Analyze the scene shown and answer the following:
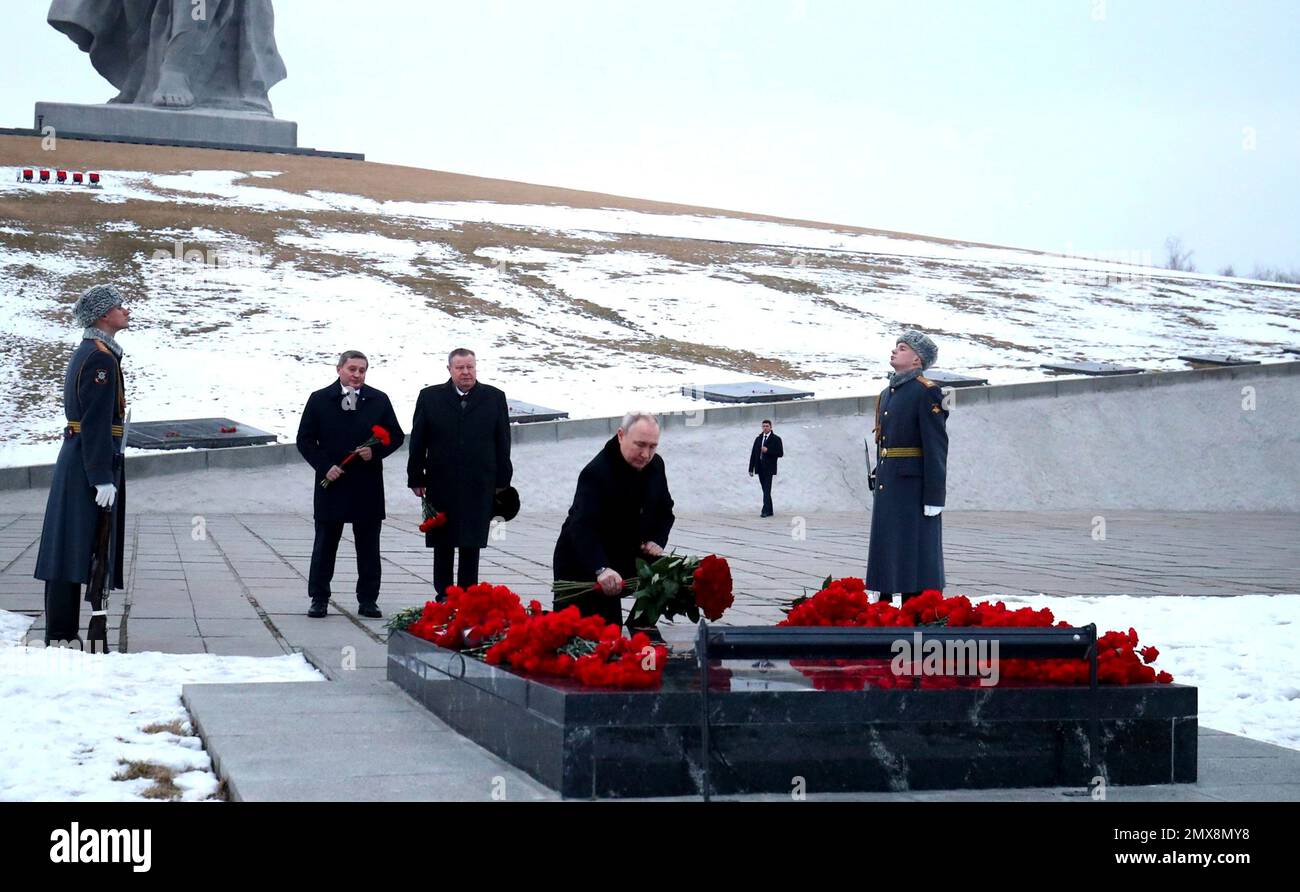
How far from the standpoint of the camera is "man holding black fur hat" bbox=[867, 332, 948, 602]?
832cm

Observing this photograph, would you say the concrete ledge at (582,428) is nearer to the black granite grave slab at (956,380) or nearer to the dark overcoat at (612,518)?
the black granite grave slab at (956,380)

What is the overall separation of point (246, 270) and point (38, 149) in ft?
54.6

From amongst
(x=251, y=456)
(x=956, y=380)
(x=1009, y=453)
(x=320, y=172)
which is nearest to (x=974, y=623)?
(x=251, y=456)

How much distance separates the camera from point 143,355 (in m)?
23.0

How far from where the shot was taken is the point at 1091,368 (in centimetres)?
2598

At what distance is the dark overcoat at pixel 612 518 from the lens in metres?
6.14

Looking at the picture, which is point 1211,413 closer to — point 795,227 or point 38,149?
point 795,227

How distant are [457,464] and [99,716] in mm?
3448

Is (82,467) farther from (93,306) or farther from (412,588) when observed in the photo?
(412,588)

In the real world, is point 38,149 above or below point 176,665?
above

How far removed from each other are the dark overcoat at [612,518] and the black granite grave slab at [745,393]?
1622cm

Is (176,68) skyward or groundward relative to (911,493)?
skyward
